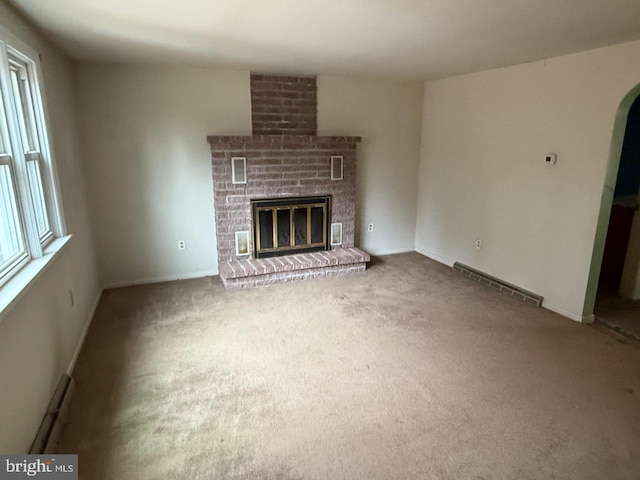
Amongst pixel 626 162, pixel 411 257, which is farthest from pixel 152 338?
pixel 626 162

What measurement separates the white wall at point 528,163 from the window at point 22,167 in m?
3.90

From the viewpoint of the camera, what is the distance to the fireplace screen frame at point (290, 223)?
14.7 ft

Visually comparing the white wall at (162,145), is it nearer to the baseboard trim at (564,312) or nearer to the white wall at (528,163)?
the white wall at (528,163)

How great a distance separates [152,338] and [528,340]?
9.60 feet

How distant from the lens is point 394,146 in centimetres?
512

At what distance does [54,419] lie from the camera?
209 centimetres

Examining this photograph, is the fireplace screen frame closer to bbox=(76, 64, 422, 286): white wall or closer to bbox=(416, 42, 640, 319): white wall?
bbox=(76, 64, 422, 286): white wall

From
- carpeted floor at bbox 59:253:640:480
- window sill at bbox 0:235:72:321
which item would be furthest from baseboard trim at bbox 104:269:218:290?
window sill at bbox 0:235:72:321

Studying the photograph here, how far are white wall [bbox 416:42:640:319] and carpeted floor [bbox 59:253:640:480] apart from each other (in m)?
0.51

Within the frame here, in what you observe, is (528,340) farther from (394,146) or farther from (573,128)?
(394,146)

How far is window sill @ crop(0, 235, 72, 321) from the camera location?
1.74m

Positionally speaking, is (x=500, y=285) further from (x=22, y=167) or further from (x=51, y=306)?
(x=22, y=167)

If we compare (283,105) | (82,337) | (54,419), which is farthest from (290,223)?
(54,419)

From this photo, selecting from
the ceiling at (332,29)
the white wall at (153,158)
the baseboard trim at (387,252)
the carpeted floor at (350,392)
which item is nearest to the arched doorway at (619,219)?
the carpeted floor at (350,392)
